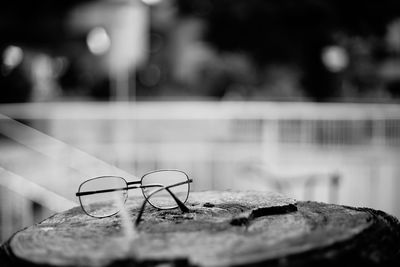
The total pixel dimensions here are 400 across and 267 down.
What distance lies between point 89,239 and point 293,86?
54.2 feet

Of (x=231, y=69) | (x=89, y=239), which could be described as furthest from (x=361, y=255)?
(x=231, y=69)

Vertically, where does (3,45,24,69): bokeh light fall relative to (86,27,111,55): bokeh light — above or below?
below

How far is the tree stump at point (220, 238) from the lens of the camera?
1123 mm

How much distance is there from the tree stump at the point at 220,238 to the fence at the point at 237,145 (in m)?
5.34

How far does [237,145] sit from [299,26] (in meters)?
6.54

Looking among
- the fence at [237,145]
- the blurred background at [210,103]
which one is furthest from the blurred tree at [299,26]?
the fence at [237,145]

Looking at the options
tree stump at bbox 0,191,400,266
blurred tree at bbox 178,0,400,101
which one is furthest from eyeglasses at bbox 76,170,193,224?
blurred tree at bbox 178,0,400,101

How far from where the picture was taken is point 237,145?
26.1 feet

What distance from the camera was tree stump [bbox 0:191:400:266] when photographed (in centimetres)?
112

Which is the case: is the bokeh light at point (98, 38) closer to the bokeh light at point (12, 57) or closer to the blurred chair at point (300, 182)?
the bokeh light at point (12, 57)

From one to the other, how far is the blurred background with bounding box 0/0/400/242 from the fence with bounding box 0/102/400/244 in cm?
3

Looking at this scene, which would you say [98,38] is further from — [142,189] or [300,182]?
[142,189]

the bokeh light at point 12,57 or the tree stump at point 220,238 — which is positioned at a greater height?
the bokeh light at point 12,57

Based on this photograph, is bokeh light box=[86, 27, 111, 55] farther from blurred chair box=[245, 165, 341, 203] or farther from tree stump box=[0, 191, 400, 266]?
tree stump box=[0, 191, 400, 266]
